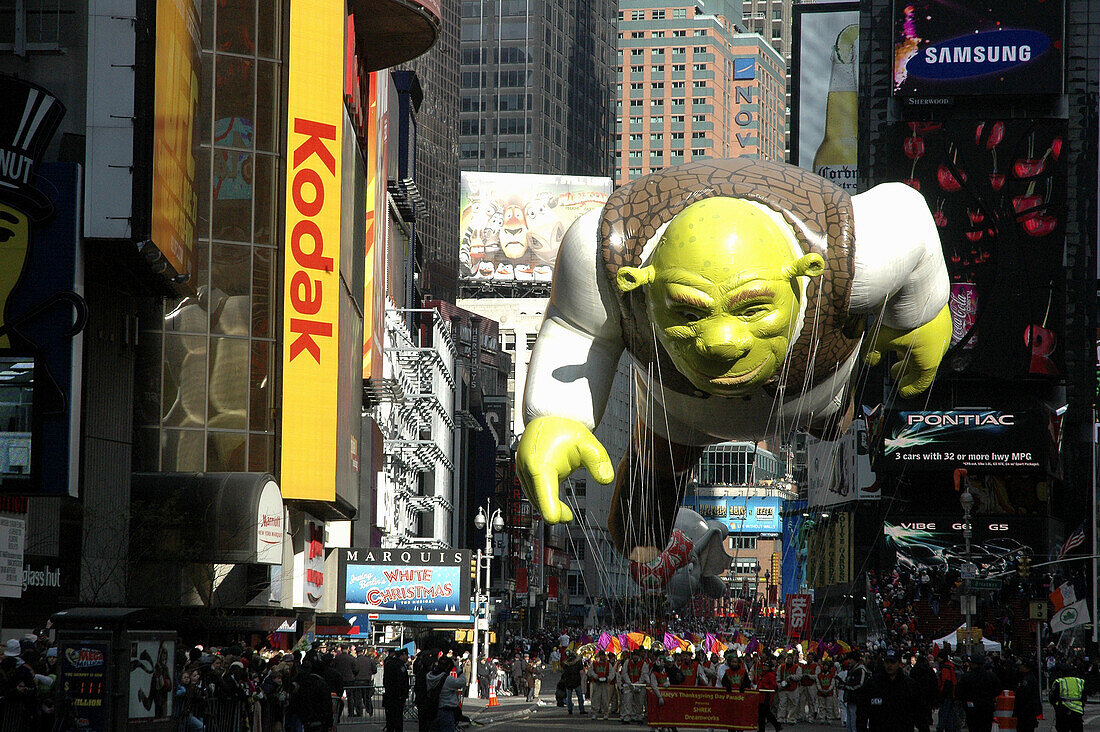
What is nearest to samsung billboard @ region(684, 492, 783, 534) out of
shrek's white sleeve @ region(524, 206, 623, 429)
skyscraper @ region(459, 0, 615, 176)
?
skyscraper @ region(459, 0, 615, 176)

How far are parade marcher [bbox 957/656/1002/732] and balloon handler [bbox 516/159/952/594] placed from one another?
26.1ft

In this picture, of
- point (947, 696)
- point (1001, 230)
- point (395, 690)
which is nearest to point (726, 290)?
point (395, 690)

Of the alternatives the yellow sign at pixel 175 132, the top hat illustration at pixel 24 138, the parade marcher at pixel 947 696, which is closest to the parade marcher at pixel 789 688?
the parade marcher at pixel 947 696

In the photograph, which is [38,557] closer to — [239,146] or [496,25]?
[239,146]

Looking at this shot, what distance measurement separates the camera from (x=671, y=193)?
1027 cm

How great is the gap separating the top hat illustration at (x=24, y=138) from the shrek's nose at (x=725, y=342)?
39.6 feet

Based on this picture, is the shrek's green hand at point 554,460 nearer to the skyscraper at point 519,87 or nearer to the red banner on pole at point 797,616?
the red banner on pole at point 797,616


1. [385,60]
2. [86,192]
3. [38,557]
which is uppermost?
[385,60]

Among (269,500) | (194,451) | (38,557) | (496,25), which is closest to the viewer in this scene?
(38,557)

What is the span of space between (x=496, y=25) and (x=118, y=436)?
393 feet

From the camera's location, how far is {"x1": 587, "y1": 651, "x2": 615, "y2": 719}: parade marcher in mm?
29266

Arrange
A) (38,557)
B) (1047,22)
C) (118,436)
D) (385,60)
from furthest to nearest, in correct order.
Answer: (1047,22)
(385,60)
(118,436)
(38,557)

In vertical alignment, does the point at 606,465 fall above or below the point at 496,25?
below

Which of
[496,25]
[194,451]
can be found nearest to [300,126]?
[194,451]
